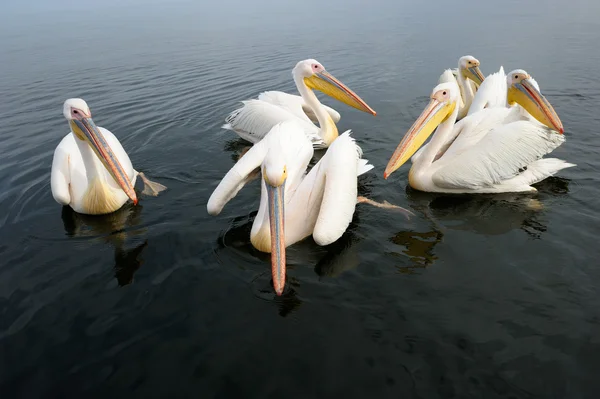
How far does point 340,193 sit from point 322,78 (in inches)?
138

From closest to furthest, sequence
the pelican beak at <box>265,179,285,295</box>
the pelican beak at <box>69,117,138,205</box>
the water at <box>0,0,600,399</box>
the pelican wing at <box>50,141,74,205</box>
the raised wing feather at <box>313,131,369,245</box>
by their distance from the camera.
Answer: the water at <box>0,0,600,399</box>
the pelican beak at <box>265,179,285,295</box>
the raised wing feather at <box>313,131,369,245</box>
the pelican beak at <box>69,117,138,205</box>
the pelican wing at <box>50,141,74,205</box>

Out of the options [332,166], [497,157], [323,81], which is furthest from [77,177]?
[497,157]

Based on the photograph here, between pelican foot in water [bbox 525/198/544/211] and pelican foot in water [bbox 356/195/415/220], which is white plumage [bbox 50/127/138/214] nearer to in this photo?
pelican foot in water [bbox 356/195/415/220]

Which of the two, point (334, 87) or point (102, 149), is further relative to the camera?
point (334, 87)

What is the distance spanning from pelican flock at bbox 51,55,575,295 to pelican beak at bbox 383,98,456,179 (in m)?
0.01

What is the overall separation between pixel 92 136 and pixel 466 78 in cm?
652

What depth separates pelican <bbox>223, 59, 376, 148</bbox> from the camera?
6.36 metres

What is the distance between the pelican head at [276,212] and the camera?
314 cm

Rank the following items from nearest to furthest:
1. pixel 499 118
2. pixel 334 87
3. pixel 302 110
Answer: pixel 499 118, pixel 334 87, pixel 302 110

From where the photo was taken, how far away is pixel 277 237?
3158 millimetres

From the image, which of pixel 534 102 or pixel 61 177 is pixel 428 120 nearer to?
pixel 534 102

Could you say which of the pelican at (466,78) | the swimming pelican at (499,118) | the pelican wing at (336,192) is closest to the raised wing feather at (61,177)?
the pelican wing at (336,192)

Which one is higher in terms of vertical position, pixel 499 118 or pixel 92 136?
pixel 92 136

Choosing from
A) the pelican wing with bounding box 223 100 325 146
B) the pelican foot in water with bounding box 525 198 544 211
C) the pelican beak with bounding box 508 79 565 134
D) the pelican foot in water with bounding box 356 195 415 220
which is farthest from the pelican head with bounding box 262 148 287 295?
the pelican beak with bounding box 508 79 565 134
